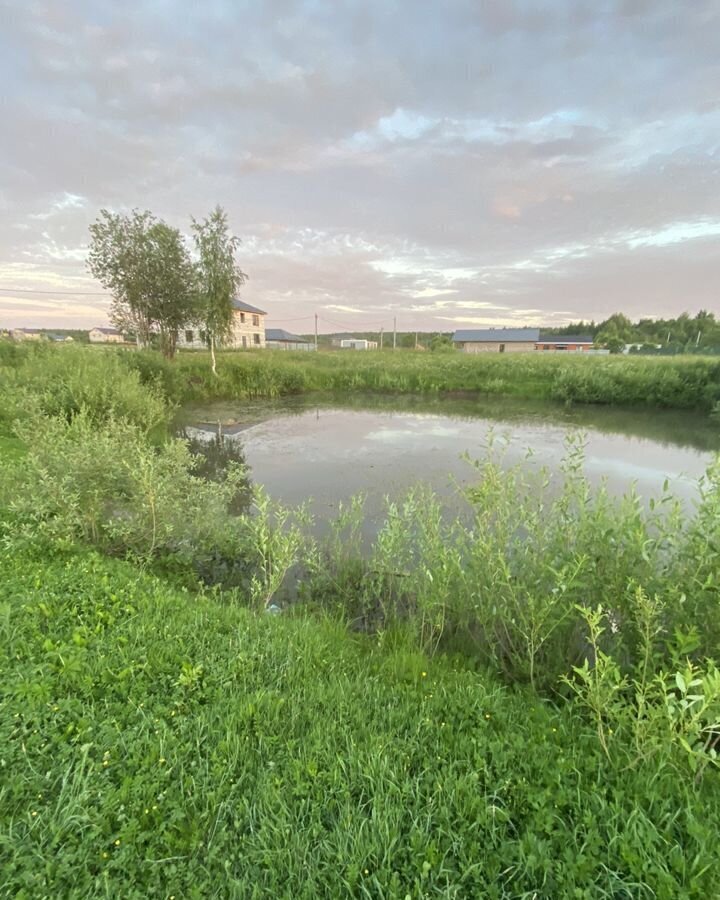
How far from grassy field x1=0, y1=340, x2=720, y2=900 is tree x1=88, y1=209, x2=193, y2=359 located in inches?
726

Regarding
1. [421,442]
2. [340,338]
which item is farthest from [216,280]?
[340,338]

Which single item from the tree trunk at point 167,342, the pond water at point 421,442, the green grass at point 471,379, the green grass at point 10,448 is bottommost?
the pond water at point 421,442

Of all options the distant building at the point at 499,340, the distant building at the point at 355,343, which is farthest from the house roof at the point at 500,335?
the distant building at the point at 355,343

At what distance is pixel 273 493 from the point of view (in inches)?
282

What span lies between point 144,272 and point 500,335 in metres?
57.1

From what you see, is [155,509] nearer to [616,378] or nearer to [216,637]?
[216,637]

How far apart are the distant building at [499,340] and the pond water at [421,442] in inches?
A: 1778

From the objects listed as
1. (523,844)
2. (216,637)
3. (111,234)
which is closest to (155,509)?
(216,637)

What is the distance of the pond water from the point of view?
7.68m

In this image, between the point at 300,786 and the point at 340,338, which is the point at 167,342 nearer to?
the point at 300,786

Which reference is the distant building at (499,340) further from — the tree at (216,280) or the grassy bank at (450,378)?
the tree at (216,280)

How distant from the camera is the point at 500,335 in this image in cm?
6562

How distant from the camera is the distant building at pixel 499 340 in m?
60.8

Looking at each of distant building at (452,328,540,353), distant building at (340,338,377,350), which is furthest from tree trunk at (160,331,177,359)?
distant building at (340,338,377,350)
